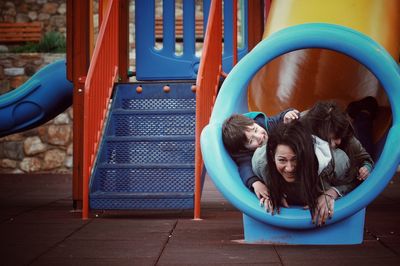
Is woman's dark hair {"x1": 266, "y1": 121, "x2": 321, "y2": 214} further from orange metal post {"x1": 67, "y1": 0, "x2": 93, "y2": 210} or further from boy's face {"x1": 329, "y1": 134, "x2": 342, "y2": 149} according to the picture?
orange metal post {"x1": 67, "y1": 0, "x2": 93, "y2": 210}

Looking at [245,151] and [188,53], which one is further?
[188,53]

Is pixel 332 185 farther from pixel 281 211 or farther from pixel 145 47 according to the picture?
pixel 145 47

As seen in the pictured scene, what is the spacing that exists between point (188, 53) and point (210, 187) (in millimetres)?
2367

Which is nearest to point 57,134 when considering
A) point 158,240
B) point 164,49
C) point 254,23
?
point 164,49

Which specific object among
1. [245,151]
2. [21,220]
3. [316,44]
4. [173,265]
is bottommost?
[21,220]

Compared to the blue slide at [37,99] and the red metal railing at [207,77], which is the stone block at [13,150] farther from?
the red metal railing at [207,77]

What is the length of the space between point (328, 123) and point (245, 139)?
45cm

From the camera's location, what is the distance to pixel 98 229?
463 centimetres

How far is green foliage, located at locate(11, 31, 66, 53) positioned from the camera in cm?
1227

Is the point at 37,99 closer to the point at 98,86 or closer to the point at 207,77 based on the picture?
the point at 98,86

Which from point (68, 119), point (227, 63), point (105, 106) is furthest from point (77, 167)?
point (68, 119)

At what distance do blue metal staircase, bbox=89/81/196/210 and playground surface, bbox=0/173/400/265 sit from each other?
0.15 meters

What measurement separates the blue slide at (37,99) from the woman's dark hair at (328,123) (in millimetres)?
3723

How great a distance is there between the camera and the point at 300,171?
3682 millimetres
